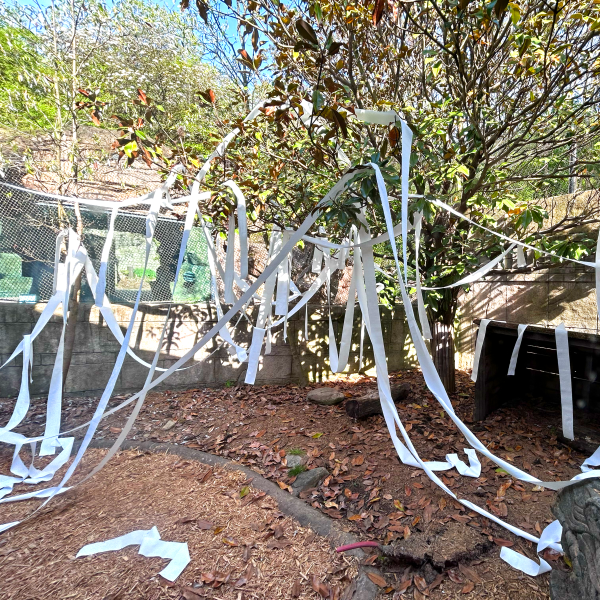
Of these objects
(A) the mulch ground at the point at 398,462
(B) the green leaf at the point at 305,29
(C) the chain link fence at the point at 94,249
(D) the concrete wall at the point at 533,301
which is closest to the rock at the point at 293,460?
(A) the mulch ground at the point at 398,462

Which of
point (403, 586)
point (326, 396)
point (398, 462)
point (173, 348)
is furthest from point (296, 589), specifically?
point (173, 348)

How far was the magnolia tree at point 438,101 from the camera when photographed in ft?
6.61

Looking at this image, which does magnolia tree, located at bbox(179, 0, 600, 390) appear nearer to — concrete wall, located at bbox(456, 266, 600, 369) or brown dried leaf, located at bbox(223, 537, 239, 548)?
concrete wall, located at bbox(456, 266, 600, 369)

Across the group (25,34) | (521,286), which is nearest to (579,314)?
(521,286)

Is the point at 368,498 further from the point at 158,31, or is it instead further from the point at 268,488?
the point at 158,31

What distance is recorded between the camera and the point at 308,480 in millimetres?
2420

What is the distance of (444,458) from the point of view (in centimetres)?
264

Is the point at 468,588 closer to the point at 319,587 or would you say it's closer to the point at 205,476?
the point at 319,587

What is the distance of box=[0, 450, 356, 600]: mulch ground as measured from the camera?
5.18 ft

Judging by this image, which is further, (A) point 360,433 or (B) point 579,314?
(B) point 579,314

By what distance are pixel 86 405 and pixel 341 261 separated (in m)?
3.03

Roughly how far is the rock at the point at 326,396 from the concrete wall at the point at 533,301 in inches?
85.2

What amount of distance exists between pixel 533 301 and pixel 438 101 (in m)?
3.01

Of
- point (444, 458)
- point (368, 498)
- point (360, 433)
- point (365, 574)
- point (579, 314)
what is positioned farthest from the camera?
point (579, 314)
